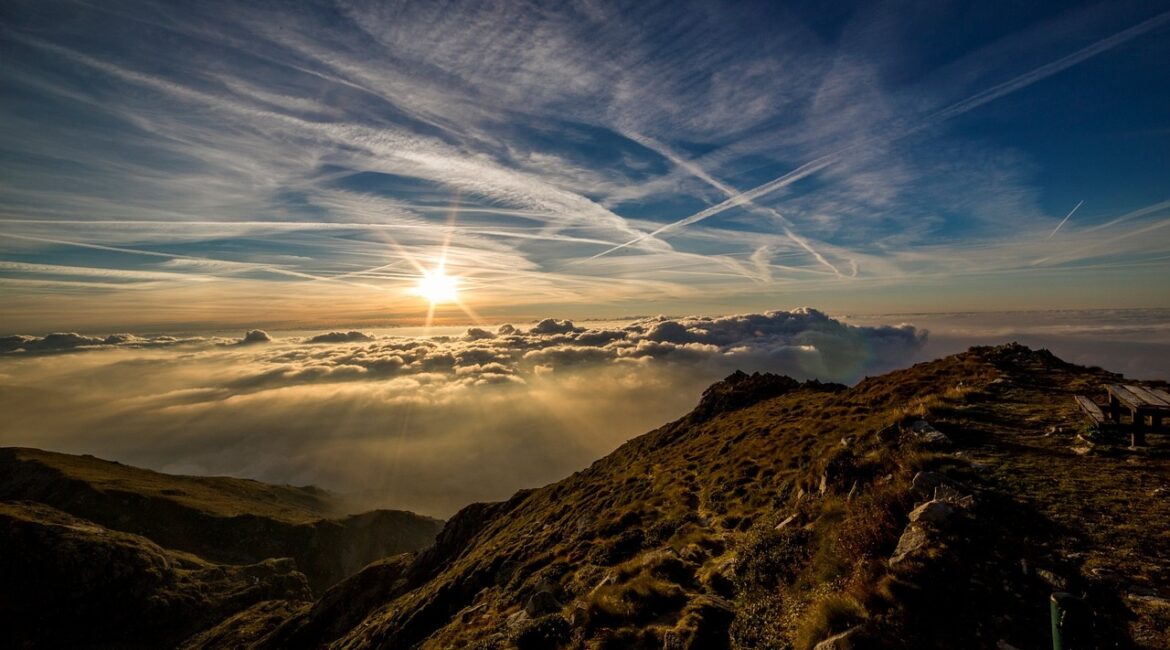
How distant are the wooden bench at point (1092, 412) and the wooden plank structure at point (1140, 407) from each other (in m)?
0.45

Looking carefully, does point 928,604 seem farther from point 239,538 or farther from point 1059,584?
point 239,538

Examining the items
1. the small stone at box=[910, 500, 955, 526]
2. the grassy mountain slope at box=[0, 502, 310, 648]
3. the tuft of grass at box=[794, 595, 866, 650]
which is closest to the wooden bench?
the small stone at box=[910, 500, 955, 526]

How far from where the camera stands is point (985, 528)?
9117 millimetres

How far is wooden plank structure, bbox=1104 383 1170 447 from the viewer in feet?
40.2

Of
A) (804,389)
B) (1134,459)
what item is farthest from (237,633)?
(1134,459)

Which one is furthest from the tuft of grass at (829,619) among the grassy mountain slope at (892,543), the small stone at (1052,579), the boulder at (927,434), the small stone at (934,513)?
the boulder at (927,434)

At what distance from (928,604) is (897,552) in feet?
4.08

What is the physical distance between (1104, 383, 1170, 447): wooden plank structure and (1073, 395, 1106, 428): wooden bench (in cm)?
45

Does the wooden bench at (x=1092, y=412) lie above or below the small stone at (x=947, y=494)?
above

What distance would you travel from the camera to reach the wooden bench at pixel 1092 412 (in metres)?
13.4

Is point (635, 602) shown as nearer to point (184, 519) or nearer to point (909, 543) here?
point (909, 543)

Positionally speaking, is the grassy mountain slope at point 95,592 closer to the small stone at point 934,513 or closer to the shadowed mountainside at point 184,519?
the shadowed mountainside at point 184,519

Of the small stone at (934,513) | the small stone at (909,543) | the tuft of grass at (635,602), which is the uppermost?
the small stone at (934,513)

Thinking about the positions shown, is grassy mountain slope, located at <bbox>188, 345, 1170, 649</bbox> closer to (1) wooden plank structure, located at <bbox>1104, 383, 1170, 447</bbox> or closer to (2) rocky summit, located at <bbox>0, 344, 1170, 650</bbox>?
(2) rocky summit, located at <bbox>0, 344, 1170, 650</bbox>
